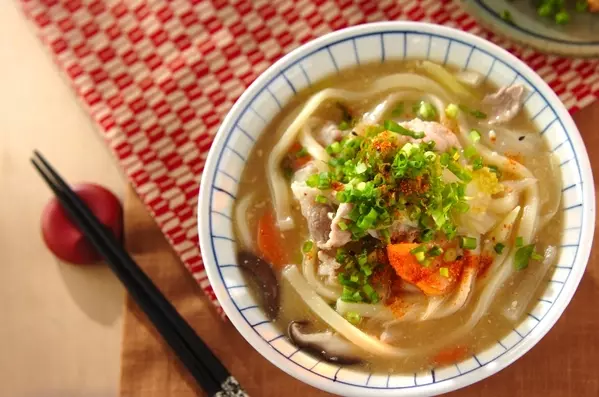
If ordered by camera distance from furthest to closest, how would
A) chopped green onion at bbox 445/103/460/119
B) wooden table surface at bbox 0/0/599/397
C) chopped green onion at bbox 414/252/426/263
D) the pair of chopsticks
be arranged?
wooden table surface at bbox 0/0/599/397 < the pair of chopsticks < chopped green onion at bbox 445/103/460/119 < chopped green onion at bbox 414/252/426/263

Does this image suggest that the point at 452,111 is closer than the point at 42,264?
Yes

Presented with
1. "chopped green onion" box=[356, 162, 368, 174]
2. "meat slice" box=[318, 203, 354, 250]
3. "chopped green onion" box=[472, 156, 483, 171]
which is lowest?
"meat slice" box=[318, 203, 354, 250]

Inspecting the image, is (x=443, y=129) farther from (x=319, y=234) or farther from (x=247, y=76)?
(x=247, y=76)

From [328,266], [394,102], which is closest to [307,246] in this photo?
[328,266]

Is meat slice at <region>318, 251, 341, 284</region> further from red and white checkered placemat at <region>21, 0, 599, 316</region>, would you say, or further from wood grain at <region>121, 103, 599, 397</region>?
red and white checkered placemat at <region>21, 0, 599, 316</region>

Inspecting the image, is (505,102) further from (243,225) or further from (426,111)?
(243,225)

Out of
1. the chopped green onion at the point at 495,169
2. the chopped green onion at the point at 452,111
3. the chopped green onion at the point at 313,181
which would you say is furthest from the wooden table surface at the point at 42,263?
the chopped green onion at the point at 495,169

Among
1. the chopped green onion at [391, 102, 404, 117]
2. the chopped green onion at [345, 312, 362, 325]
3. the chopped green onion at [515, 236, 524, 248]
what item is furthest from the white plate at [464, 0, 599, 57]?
the chopped green onion at [345, 312, 362, 325]
